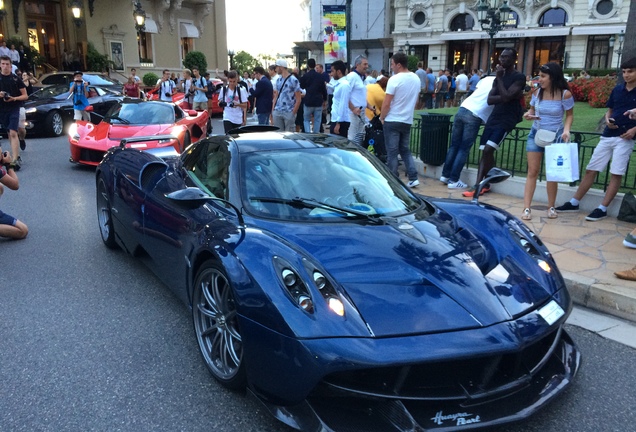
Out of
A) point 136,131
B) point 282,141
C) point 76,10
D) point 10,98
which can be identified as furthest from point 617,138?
point 76,10

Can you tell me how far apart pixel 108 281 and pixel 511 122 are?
5071 millimetres

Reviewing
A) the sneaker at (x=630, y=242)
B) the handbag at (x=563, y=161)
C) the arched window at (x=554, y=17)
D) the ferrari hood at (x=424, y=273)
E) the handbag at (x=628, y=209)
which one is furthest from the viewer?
the arched window at (x=554, y=17)

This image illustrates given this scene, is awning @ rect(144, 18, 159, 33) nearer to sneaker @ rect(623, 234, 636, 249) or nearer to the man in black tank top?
the man in black tank top

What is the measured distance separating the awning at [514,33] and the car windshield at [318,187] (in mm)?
48156

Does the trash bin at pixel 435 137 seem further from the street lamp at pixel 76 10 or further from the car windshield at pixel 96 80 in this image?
the street lamp at pixel 76 10

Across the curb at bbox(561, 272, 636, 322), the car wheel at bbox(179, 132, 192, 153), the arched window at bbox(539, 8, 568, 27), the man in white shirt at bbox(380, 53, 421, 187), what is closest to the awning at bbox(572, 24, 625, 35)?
the arched window at bbox(539, 8, 568, 27)

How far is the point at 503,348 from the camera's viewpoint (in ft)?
7.39

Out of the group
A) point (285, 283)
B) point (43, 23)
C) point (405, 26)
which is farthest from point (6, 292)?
point (405, 26)

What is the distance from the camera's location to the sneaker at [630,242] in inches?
196

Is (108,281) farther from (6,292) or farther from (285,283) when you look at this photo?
(285,283)

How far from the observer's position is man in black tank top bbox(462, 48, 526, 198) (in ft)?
21.6

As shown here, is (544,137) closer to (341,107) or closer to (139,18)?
(341,107)

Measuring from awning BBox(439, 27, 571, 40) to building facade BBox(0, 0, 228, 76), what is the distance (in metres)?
23.4

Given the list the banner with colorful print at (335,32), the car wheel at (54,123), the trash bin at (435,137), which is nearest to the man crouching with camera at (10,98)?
the car wheel at (54,123)
